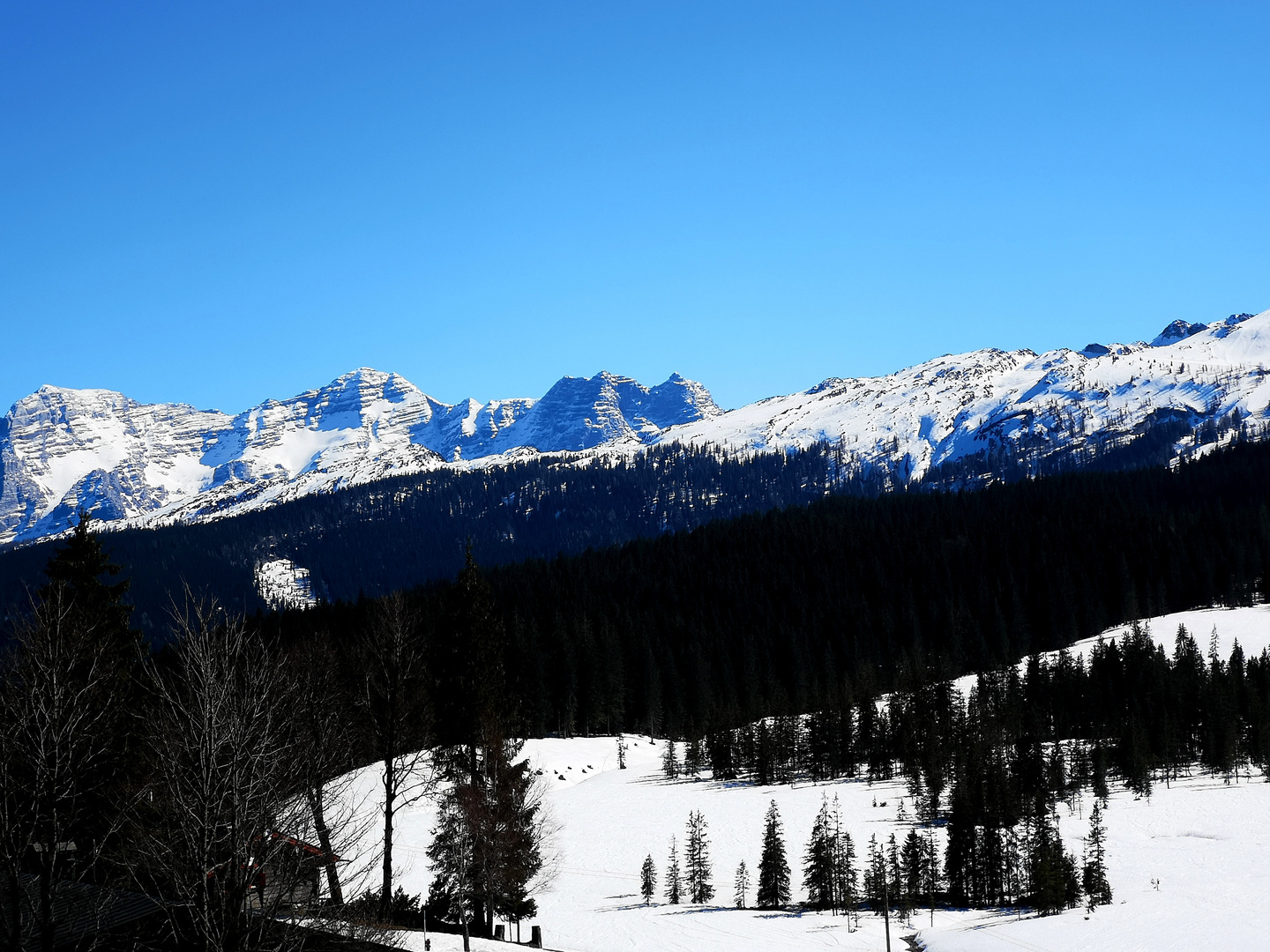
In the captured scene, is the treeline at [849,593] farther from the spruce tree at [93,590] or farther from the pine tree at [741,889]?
the spruce tree at [93,590]

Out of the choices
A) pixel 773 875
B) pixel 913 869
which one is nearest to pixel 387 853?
pixel 773 875

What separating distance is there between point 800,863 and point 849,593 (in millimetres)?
95975

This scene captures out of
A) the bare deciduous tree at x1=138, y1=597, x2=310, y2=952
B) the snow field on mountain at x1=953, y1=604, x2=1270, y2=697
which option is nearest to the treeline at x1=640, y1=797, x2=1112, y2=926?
the bare deciduous tree at x1=138, y1=597, x2=310, y2=952

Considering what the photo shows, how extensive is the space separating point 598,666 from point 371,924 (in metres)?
90.4

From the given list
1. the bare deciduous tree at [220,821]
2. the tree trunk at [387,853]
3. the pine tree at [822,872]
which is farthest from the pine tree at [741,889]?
the bare deciduous tree at [220,821]

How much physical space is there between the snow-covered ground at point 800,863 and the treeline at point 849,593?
21155 millimetres

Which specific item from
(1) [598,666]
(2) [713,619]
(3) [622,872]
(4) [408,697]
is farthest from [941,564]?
(4) [408,697]

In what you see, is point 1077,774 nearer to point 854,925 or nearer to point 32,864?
point 854,925

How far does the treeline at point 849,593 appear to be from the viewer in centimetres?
11031

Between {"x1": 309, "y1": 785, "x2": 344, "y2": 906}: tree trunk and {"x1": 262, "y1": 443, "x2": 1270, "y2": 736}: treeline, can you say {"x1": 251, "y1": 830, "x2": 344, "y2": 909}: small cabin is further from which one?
{"x1": 262, "y1": 443, "x2": 1270, "y2": 736}: treeline

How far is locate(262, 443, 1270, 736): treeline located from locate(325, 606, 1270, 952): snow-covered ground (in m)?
21.2

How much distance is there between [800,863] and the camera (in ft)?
182

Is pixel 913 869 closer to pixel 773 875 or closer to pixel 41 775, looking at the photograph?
pixel 773 875

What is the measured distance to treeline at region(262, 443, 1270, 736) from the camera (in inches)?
4343
